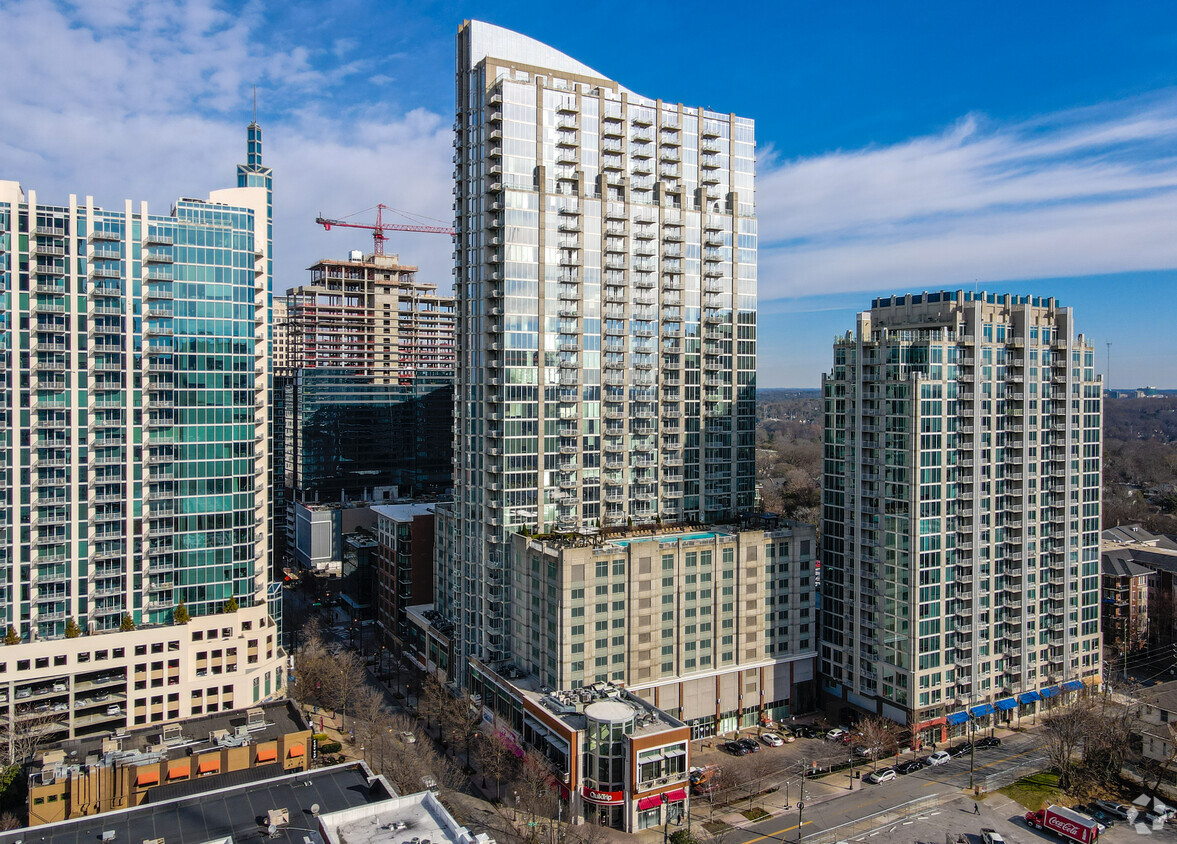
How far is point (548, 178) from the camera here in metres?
109

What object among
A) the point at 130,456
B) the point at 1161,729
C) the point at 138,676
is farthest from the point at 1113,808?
the point at 130,456

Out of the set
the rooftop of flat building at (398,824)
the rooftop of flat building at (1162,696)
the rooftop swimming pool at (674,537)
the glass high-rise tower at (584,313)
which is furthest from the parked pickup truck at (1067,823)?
the rooftop of flat building at (398,824)

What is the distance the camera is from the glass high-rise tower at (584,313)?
347ft

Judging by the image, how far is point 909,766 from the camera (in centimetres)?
9312

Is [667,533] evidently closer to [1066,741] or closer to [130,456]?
→ [1066,741]

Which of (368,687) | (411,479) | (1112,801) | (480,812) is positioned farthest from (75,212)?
(1112,801)

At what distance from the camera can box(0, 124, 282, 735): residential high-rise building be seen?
95938 mm

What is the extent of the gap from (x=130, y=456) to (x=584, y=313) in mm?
58420

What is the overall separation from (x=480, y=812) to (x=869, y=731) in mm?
43382

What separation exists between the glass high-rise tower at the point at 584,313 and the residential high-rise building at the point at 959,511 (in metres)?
20.4

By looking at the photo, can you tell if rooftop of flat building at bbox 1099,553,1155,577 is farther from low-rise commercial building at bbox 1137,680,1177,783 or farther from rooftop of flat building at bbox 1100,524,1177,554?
low-rise commercial building at bbox 1137,680,1177,783

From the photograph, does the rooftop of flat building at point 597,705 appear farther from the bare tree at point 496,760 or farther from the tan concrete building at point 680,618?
the bare tree at point 496,760

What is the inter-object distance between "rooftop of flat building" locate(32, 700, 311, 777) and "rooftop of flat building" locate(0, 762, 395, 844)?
22.4m

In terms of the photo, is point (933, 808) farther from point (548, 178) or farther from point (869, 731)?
point (548, 178)
